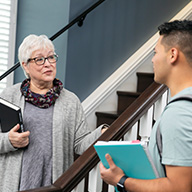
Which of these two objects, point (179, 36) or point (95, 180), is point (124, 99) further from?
point (179, 36)

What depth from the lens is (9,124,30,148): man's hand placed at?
1.96 metres

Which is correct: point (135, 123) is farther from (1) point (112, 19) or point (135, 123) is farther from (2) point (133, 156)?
(1) point (112, 19)

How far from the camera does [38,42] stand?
207cm

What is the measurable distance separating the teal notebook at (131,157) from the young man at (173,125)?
0.07ft

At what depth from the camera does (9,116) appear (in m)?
2.03

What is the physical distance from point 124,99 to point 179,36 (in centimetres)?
254

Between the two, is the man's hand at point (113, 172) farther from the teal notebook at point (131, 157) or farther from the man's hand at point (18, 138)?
the man's hand at point (18, 138)

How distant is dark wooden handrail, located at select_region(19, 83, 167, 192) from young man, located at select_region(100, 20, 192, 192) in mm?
431

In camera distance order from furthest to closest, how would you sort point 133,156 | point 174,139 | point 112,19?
point 112,19
point 133,156
point 174,139

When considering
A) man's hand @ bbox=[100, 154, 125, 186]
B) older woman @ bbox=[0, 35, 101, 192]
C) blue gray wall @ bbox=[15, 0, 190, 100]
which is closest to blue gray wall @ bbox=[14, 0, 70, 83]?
blue gray wall @ bbox=[15, 0, 190, 100]

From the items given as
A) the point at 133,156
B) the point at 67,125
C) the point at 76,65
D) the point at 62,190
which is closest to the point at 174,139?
the point at 133,156

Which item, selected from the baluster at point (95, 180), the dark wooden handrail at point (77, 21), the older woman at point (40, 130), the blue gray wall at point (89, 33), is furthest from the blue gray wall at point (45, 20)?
the baluster at point (95, 180)

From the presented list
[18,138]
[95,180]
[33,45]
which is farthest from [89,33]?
[95,180]

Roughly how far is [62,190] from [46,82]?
0.64 meters
